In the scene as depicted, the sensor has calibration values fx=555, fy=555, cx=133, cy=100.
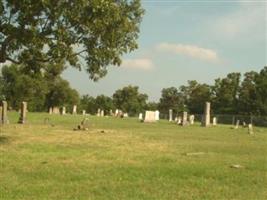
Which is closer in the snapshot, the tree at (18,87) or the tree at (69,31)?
the tree at (69,31)

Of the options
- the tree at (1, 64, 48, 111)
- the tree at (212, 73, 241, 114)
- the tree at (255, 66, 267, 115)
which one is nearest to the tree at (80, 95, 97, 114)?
the tree at (1, 64, 48, 111)

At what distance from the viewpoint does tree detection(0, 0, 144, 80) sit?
736 inches

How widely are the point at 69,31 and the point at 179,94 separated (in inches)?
3839

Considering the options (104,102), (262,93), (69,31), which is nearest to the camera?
(69,31)

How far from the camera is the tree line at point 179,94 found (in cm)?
9312

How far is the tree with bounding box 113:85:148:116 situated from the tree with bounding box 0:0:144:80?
104 m

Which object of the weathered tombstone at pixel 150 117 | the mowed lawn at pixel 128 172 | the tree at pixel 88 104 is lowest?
the mowed lawn at pixel 128 172

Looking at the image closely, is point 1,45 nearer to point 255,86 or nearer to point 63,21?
point 63,21

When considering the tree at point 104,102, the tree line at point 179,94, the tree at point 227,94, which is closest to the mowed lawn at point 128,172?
the tree line at point 179,94

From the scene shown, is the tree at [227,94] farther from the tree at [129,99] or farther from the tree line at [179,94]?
the tree at [129,99]

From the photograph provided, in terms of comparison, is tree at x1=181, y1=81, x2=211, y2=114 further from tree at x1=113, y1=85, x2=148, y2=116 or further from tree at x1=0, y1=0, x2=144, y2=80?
tree at x1=0, y1=0, x2=144, y2=80

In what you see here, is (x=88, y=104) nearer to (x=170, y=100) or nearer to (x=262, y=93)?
(x=170, y=100)

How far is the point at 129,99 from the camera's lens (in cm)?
12975

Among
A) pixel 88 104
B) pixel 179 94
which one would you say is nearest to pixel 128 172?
pixel 179 94
